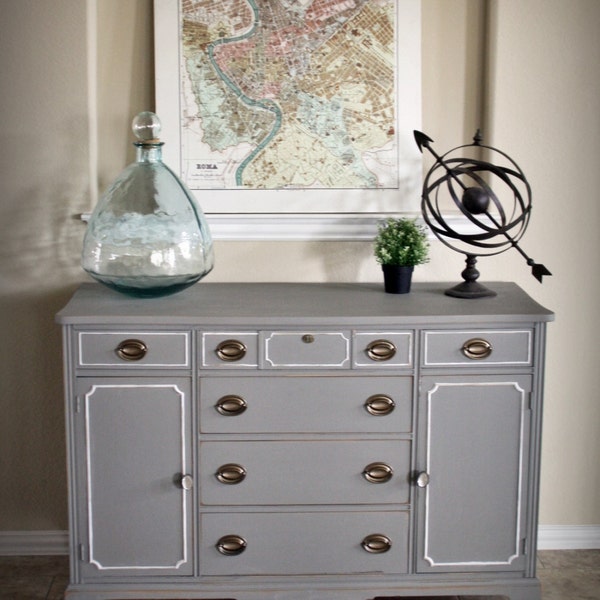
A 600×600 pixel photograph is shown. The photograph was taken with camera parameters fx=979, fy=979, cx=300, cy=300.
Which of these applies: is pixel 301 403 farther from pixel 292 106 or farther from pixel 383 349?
pixel 292 106

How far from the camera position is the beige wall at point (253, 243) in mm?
3348

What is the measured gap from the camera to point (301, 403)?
9.93 feet

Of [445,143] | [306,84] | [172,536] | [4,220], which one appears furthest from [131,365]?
[445,143]

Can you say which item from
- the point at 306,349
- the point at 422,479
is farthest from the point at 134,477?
the point at 422,479

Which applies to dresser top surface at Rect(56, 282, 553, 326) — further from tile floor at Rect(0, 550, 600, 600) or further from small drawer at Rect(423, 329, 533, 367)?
tile floor at Rect(0, 550, 600, 600)

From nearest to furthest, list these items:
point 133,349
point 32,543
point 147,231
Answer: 1. point 133,349
2. point 147,231
3. point 32,543

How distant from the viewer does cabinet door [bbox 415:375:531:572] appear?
305cm

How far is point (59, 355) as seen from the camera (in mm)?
3531

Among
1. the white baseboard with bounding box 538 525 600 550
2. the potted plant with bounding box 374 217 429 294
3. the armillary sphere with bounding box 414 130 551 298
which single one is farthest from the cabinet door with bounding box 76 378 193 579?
the white baseboard with bounding box 538 525 600 550

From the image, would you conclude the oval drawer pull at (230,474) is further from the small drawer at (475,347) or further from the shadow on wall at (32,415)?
the shadow on wall at (32,415)

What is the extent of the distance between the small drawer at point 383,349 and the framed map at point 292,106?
59 cm

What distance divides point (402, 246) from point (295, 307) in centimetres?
43

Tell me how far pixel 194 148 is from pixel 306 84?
447mm

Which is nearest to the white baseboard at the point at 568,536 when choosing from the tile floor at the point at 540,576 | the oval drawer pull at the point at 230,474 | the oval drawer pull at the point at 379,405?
the tile floor at the point at 540,576
